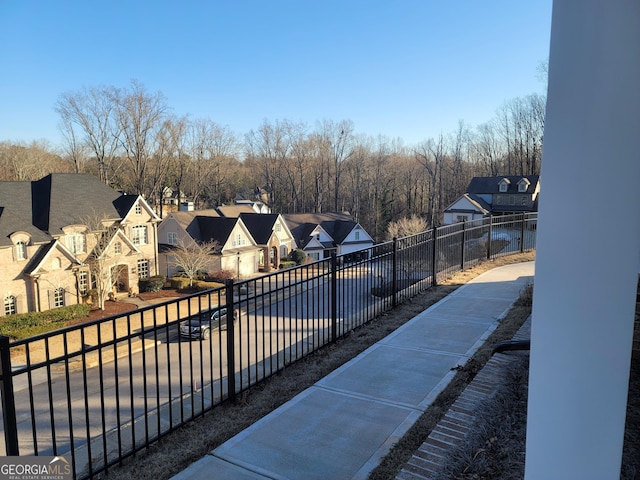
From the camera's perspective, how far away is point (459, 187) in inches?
2260

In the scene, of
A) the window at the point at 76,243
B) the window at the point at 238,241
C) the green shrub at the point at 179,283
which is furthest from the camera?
the window at the point at 238,241

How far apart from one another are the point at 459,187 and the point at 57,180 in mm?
46448

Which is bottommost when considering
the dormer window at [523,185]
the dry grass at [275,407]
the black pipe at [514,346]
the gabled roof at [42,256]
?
the gabled roof at [42,256]

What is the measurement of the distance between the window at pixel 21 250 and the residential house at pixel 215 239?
9.37m

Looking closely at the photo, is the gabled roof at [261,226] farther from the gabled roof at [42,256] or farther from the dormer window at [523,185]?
the dormer window at [523,185]

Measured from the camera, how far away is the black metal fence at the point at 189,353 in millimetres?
3275

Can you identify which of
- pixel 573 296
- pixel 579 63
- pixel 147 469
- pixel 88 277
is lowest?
pixel 88 277

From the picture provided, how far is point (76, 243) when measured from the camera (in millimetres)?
24031

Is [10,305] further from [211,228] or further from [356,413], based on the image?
[356,413]

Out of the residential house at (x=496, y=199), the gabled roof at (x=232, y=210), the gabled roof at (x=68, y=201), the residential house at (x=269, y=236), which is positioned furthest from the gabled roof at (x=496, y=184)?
the gabled roof at (x=68, y=201)

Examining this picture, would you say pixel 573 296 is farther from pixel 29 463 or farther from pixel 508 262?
pixel 508 262

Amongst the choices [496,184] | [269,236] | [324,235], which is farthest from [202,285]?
[496,184]

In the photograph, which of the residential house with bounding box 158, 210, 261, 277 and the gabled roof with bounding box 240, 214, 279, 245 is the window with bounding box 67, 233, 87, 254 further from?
the gabled roof with bounding box 240, 214, 279, 245

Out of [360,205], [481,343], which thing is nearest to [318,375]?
[481,343]
